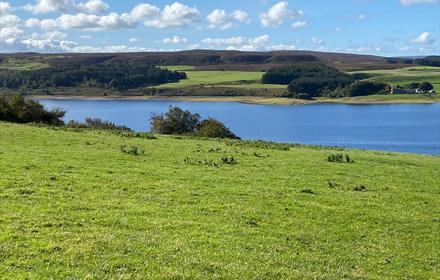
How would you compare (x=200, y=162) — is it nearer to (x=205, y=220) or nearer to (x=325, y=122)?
(x=205, y=220)

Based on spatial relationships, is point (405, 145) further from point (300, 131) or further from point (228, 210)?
point (228, 210)

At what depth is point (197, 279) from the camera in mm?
8383

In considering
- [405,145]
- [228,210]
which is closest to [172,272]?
[228,210]

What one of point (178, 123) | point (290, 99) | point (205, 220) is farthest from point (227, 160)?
point (290, 99)

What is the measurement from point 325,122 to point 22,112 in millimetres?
85089

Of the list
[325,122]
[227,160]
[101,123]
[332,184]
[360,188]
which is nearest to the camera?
[360,188]

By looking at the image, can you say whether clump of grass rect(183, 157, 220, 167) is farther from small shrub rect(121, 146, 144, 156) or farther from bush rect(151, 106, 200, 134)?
bush rect(151, 106, 200, 134)

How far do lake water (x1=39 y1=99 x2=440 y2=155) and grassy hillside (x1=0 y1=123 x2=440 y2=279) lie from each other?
Answer: 4197 cm

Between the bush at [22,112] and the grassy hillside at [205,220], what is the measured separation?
→ 19782 mm

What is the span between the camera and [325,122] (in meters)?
118

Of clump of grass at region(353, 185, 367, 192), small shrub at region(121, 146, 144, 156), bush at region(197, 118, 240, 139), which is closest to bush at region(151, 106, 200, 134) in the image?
bush at region(197, 118, 240, 139)

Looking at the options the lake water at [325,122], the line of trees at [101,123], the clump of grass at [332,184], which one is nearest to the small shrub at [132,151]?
the clump of grass at [332,184]

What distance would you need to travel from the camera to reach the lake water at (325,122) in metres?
84.3

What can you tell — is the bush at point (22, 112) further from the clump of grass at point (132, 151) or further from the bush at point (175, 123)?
the clump of grass at point (132, 151)
